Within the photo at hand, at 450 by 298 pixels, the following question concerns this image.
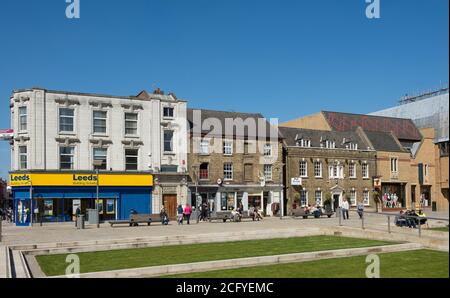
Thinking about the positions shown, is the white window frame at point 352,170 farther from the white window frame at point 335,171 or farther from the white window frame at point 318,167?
the white window frame at point 318,167

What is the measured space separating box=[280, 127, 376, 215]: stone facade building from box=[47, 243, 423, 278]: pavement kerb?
31815mm

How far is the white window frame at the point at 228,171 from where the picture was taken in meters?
46.8

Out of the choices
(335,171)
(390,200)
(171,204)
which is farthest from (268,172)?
(390,200)

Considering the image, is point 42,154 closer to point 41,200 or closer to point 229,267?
point 41,200

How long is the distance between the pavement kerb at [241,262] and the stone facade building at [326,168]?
31.8 m

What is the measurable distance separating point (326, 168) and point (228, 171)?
11658mm

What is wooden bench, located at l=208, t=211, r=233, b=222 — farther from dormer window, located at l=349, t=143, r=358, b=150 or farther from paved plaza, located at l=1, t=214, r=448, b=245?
dormer window, located at l=349, t=143, r=358, b=150

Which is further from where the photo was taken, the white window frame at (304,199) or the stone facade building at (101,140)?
the white window frame at (304,199)

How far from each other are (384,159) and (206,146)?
22.5m

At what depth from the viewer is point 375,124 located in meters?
65.4

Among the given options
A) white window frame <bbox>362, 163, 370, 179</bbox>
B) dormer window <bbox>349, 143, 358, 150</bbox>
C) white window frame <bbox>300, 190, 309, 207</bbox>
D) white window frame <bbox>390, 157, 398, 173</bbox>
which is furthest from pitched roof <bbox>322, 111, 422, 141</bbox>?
white window frame <bbox>300, 190, 309, 207</bbox>

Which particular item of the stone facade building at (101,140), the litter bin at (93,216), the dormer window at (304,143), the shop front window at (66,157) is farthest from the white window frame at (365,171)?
the litter bin at (93,216)

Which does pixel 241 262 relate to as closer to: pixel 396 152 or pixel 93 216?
pixel 93 216

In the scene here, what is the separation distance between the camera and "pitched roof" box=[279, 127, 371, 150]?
52506mm
